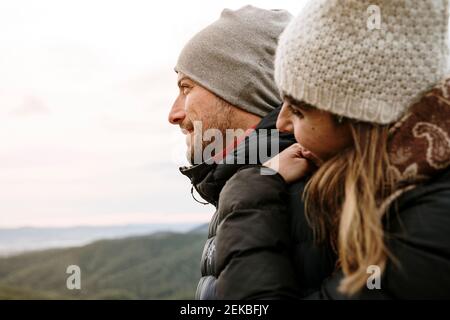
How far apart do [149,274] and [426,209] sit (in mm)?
59746

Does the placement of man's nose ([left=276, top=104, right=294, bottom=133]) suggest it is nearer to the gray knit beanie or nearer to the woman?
the woman

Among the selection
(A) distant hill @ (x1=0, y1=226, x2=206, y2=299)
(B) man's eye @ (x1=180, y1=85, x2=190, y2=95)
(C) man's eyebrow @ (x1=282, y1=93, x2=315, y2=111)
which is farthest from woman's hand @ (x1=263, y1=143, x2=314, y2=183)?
(A) distant hill @ (x1=0, y1=226, x2=206, y2=299)

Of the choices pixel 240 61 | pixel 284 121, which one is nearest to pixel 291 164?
pixel 284 121

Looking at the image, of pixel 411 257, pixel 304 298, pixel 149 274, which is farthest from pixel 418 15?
pixel 149 274

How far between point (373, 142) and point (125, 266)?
223 ft

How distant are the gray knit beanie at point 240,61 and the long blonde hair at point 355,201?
119cm

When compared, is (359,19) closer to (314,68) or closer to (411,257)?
(314,68)

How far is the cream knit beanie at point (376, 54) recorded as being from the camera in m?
1.81

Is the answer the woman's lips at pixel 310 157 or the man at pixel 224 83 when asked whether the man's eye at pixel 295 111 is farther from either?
the man at pixel 224 83

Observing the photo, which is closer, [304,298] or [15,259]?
[304,298]

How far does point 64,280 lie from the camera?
8.86 ft

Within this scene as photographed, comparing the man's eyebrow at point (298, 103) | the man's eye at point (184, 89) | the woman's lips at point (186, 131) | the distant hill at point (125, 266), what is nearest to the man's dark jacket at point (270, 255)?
the man's eyebrow at point (298, 103)

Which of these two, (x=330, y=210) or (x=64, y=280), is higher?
(x=330, y=210)

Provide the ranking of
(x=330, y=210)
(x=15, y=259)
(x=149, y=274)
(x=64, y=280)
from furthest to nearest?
(x=15, y=259)
(x=149, y=274)
(x=64, y=280)
(x=330, y=210)
